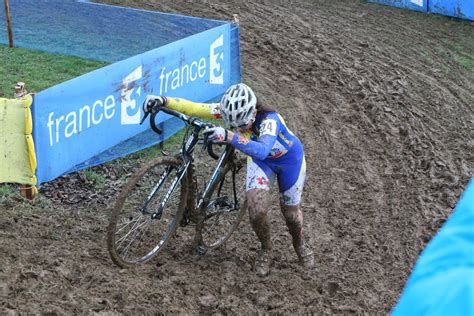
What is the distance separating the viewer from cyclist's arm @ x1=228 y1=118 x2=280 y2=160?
620 cm

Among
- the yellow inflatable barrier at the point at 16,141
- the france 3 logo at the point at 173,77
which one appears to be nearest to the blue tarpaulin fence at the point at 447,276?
the yellow inflatable barrier at the point at 16,141

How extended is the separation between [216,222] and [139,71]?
2482mm

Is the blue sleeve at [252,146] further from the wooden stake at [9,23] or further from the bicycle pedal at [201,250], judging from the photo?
the wooden stake at [9,23]

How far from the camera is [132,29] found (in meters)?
12.4

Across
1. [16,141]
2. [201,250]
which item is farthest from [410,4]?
[16,141]

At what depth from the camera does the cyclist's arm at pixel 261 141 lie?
6202mm

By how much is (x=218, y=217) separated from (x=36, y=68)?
6095 millimetres

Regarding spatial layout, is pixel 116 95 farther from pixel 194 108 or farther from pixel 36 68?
pixel 36 68

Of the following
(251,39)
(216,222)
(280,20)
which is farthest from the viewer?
(280,20)

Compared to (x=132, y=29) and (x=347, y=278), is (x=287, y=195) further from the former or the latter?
(x=132, y=29)

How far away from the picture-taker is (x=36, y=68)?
12.3 metres

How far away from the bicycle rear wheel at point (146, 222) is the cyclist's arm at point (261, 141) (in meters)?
0.65

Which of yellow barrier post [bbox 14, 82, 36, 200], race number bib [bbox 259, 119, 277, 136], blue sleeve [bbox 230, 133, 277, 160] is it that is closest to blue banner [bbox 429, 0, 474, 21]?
race number bib [bbox 259, 119, 277, 136]

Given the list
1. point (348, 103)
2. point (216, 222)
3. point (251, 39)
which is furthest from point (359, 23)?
point (216, 222)
